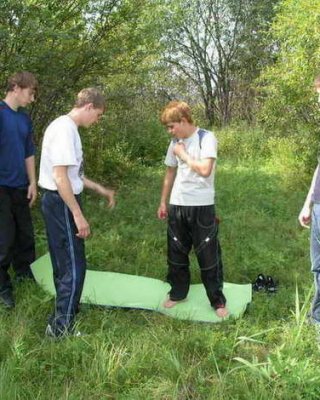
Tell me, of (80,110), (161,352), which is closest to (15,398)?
(161,352)

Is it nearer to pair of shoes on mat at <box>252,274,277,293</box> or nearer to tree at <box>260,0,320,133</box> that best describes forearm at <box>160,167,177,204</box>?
pair of shoes on mat at <box>252,274,277,293</box>

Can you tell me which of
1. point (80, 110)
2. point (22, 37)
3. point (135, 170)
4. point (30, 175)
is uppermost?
point (22, 37)

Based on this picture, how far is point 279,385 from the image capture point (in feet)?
8.74

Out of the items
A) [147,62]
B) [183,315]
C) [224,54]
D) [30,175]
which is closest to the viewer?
[183,315]

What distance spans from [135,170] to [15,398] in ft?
24.8

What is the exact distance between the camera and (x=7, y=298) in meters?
3.71

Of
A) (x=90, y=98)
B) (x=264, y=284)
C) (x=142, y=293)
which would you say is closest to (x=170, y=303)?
(x=142, y=293)

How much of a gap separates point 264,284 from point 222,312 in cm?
80

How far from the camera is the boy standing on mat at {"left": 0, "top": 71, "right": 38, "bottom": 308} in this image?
3658mm

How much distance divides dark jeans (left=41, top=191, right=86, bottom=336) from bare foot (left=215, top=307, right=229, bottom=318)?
3.54 ft

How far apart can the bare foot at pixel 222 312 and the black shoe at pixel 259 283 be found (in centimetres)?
62

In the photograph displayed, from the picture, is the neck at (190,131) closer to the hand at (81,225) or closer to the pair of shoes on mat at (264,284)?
the hand at (81,225)

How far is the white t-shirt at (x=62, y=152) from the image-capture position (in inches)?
115

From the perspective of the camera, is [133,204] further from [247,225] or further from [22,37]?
[22,37]
